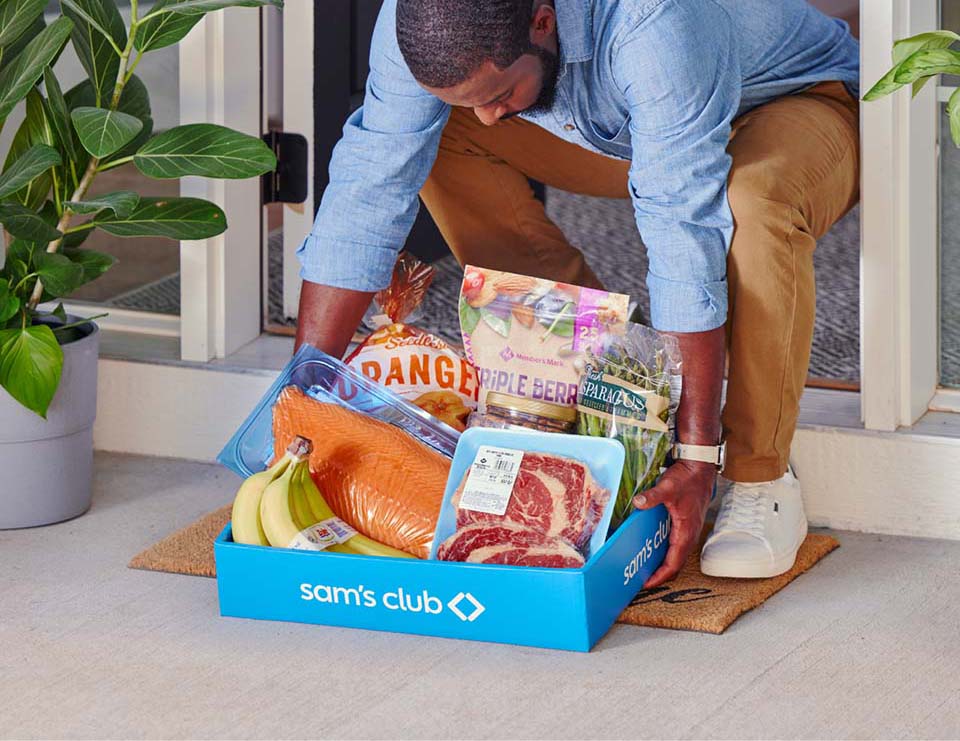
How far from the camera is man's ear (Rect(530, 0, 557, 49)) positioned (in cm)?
196

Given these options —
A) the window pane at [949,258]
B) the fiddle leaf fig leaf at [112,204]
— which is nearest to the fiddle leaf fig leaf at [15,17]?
the fiddle leaf fig leaf at [112,204]

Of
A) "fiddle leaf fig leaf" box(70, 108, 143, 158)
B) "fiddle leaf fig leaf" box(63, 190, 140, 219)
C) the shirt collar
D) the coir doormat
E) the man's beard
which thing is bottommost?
the coir doormat

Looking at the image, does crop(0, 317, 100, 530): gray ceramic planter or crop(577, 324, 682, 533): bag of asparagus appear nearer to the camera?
crop(577, 324, 682, 533): bag of asparagus

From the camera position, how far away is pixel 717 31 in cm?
199

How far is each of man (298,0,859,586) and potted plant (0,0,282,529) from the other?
19cm

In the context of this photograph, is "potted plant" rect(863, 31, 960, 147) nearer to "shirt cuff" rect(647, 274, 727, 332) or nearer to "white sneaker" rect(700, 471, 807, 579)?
"shirt cuff" rect(647, 274, 727, 332)

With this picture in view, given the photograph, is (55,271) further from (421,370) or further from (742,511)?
(742,511)

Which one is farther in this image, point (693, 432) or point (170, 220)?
point (170, 220)

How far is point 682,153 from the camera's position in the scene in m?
1.95

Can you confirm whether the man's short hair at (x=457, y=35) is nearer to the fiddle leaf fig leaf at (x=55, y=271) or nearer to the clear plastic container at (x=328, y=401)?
the clear plastic container at (x=328, y=401)

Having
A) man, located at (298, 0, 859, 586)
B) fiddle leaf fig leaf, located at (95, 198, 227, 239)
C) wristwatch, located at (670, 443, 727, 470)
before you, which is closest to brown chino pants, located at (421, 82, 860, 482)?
man, located at (298, 0, 859, 586)

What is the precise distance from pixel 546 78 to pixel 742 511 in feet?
2.16

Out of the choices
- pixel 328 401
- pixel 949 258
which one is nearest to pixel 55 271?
pixel 328 401

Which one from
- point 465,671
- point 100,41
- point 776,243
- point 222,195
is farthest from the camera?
point 222,195
